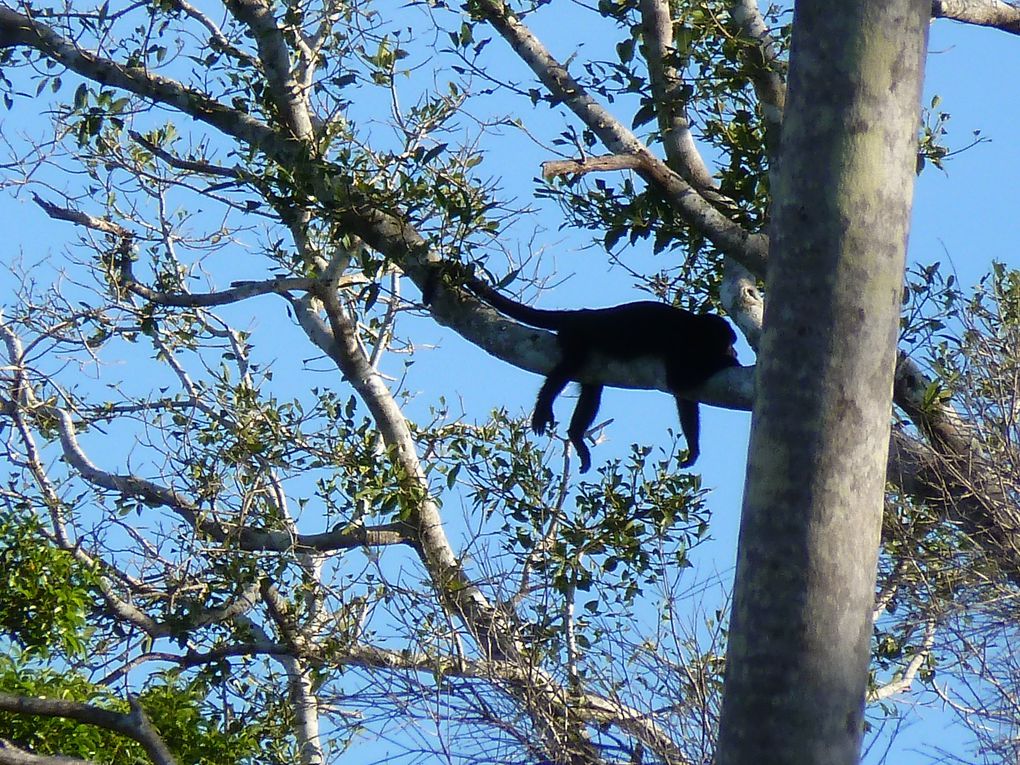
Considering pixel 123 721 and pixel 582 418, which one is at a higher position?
pixel 582 418

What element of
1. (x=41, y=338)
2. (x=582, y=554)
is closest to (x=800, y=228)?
(x=582, y=554)

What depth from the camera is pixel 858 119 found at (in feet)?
10.0

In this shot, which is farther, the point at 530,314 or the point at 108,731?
the point at 530,314

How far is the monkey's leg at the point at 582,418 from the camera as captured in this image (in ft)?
23.7

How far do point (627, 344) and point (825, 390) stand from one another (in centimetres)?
329

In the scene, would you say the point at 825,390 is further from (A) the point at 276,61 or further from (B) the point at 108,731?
(A) the point at 276,61

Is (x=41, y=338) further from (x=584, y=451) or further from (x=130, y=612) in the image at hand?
(x=584, y=451)

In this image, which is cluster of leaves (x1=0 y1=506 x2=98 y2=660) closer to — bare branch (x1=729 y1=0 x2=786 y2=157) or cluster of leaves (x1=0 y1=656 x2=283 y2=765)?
cluster of leaves (x1=0 y1=656 x2=283 y2=765)

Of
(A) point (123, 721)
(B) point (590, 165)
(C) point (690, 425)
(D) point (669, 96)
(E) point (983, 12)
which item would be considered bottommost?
(A) point (123, 721)

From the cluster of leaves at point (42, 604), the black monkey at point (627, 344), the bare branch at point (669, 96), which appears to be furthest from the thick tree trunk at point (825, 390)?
the cluster of leaves at point (42, 604)

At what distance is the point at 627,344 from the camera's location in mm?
6203

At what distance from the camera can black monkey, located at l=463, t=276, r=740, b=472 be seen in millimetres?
5633

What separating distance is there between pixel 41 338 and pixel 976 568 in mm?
5574

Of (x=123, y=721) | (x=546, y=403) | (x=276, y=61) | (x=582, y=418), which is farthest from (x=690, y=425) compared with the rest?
(x=123, y=721)
